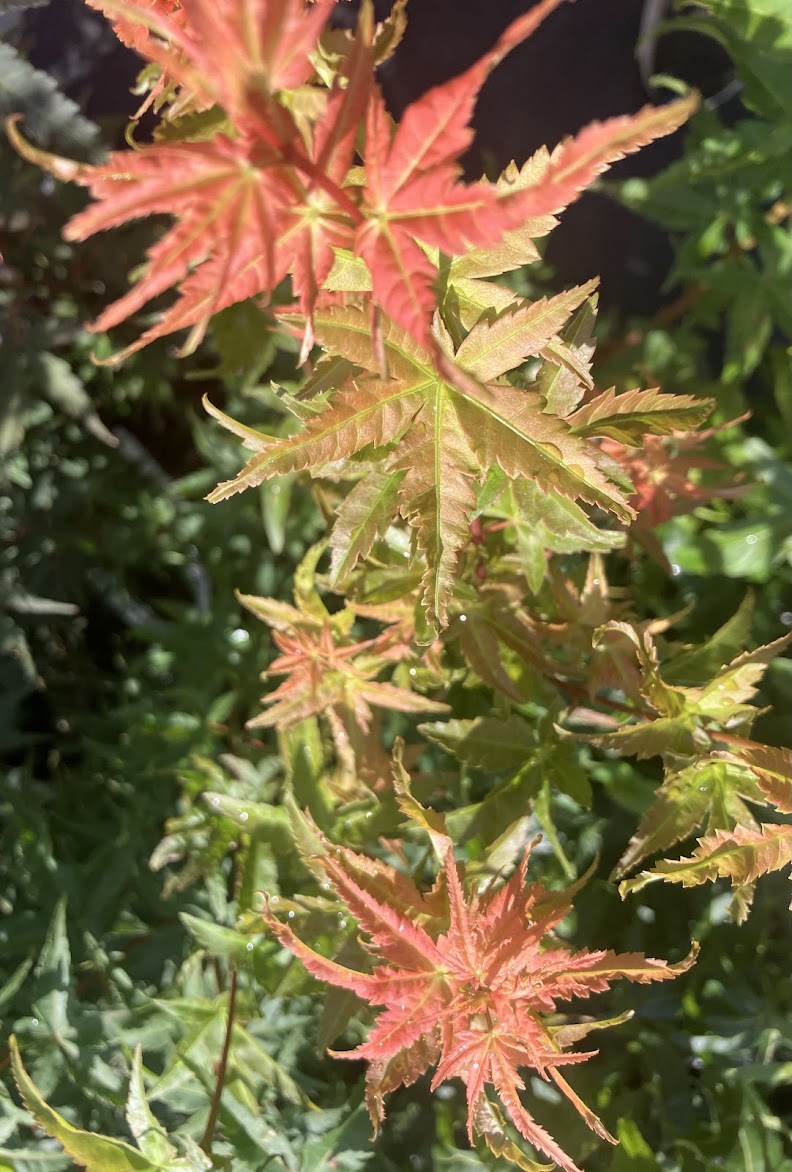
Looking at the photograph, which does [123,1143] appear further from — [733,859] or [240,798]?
[733,859]

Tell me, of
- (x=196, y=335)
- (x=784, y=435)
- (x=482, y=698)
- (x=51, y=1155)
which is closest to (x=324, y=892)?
(x=482, y=698)

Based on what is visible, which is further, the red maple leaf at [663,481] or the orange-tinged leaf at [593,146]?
the red maple leaf at [663,481]

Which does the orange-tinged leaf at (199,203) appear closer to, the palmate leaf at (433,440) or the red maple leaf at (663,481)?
the palmate leaf at (433,440)

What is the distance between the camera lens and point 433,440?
447mm

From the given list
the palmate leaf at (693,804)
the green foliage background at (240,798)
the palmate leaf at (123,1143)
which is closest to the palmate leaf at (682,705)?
the palmate leaf at (693,804)

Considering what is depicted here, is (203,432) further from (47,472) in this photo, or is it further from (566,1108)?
(566,1108)

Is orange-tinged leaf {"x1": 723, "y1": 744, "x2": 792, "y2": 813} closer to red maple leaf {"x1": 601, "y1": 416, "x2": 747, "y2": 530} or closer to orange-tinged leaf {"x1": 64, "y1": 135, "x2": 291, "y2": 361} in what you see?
red maple leaf {"x1": 601, "y1": 416, "x2": 747, "y2": 530}

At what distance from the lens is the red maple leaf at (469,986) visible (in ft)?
1.58

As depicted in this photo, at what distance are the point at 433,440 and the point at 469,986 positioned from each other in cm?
34

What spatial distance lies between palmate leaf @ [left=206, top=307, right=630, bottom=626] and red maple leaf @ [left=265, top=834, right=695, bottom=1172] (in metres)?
0.21

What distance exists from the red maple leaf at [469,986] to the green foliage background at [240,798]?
0.10 m

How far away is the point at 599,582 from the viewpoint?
601 mm

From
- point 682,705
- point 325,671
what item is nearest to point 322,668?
point 325,671

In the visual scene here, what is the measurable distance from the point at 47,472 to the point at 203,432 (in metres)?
0.28
